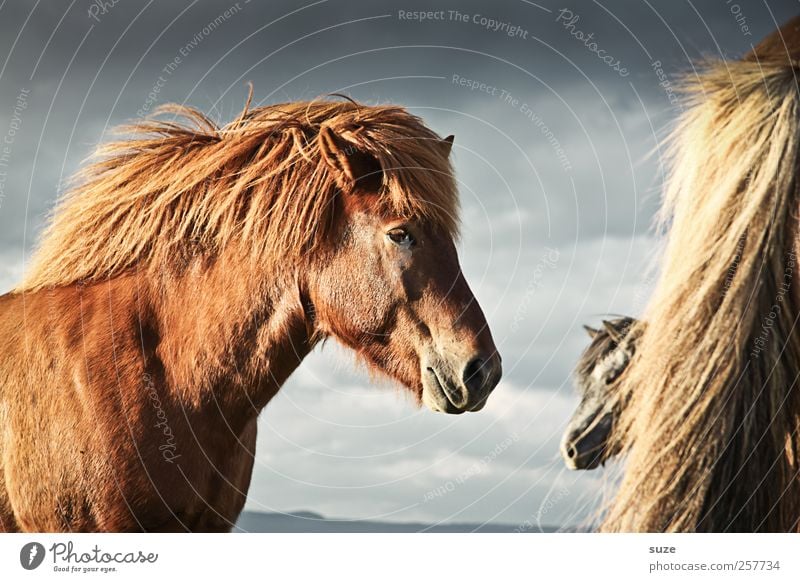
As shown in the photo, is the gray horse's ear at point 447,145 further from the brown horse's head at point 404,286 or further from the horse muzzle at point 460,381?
the horse muzzle at point 460,381

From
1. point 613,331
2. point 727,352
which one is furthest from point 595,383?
point 727,352

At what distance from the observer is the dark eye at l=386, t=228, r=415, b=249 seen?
325cm

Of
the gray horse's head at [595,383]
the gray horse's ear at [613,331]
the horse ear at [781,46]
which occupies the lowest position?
the gray horse's head at [595,383]

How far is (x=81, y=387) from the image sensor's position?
3314mm

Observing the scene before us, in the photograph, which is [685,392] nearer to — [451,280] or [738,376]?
[738,376]

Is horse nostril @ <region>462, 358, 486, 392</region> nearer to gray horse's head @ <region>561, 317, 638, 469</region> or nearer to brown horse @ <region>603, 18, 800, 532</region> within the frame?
brown horse @ <region>603, 18, 800, 532</region>

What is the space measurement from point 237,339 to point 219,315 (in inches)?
4.9

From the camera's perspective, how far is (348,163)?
3354mm

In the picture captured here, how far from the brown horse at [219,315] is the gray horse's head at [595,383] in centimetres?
258

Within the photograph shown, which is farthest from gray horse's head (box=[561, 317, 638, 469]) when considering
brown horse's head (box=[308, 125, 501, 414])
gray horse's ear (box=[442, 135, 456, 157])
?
brown horse's head (box=[308, 125, 501, 414])

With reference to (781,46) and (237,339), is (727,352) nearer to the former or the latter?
(781,46)

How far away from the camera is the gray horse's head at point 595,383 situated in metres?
5.64

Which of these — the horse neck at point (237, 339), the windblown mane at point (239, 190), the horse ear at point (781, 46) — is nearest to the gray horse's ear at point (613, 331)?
the windblown mane at point (239, 190)

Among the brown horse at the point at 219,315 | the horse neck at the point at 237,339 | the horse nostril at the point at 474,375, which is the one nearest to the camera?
the horse nostril at the point at 474,375
